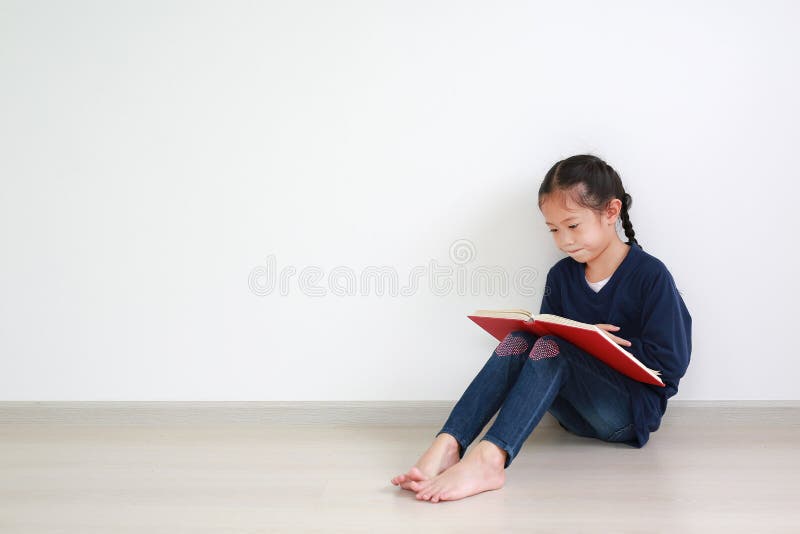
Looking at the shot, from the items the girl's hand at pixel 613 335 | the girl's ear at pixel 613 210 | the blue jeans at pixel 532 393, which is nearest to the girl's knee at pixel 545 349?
the blue jeans at pixel 532 393

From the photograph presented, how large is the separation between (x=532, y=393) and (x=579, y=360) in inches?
5.8

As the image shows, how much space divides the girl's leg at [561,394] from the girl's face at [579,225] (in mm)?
250

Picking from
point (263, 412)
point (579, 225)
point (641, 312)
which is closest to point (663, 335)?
point (641, 312)

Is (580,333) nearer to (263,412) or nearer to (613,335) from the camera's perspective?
(613,335)

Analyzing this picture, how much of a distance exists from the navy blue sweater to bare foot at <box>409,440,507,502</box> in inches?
15.3

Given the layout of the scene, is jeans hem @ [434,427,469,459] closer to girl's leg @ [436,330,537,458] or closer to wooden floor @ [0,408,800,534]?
girl's leg @ [436,330,537,458]

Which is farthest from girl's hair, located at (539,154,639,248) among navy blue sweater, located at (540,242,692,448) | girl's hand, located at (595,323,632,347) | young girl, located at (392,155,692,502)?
girl's hand, located at (595,323,632,347)

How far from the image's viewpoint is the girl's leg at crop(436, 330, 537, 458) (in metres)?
1.56

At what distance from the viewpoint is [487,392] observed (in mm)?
1583

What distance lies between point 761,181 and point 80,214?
6.22 feet

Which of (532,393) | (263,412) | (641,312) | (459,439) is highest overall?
(641,312)

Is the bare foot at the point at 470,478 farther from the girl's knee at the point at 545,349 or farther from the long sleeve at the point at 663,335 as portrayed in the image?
the long sleeve at the point at 663,335

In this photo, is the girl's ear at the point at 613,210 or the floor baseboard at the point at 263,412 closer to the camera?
the girl's ear at the point at 613,210

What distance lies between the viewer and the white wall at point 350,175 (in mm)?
1872
